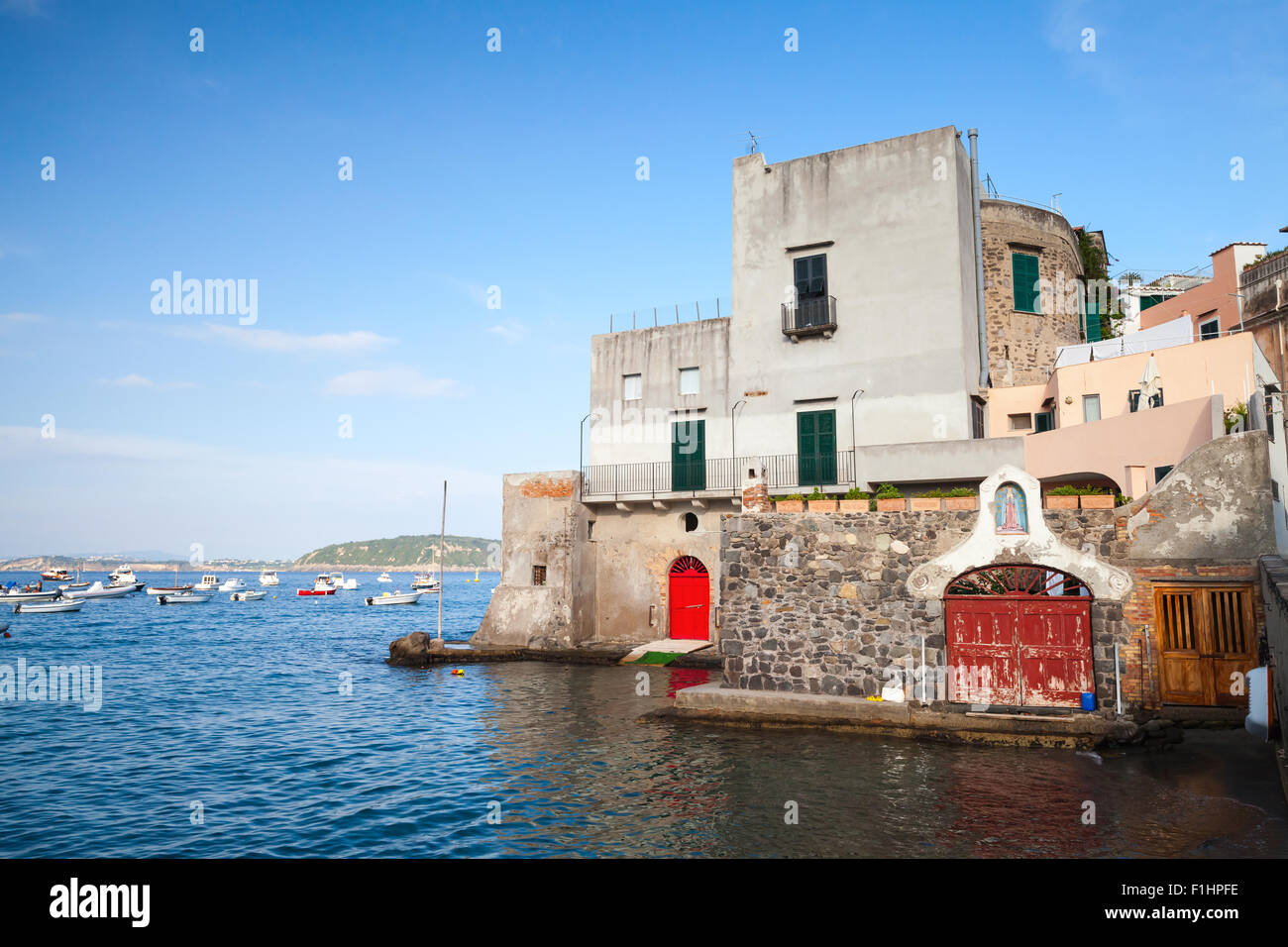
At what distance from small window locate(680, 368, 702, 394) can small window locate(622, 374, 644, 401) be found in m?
1.70

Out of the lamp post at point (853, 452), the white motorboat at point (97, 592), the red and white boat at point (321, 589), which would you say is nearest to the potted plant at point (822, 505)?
the lamp post at point (853, 452)

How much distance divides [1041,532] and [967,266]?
1401cm

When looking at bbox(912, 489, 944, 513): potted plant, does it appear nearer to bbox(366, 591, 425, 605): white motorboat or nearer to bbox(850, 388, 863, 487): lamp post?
bbox(850, 388, 863, 487): lamp post

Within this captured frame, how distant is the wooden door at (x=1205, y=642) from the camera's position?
14.4 meters

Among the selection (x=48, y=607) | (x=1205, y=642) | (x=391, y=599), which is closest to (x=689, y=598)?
(x=1205, y=642)

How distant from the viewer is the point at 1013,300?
95.8 feet

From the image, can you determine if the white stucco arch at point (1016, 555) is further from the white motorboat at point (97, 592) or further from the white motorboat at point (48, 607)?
the white motorboat at point (97, 592)

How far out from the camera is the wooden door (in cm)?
1439

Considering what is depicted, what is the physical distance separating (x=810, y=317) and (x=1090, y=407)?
29.5 ft

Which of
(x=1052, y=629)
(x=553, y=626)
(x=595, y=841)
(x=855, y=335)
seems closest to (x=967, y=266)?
(x=855, y=335)

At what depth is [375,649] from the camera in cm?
3975

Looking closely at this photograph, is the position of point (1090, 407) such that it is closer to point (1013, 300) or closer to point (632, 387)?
point (1013, 300)

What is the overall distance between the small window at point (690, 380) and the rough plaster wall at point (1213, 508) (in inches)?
686
